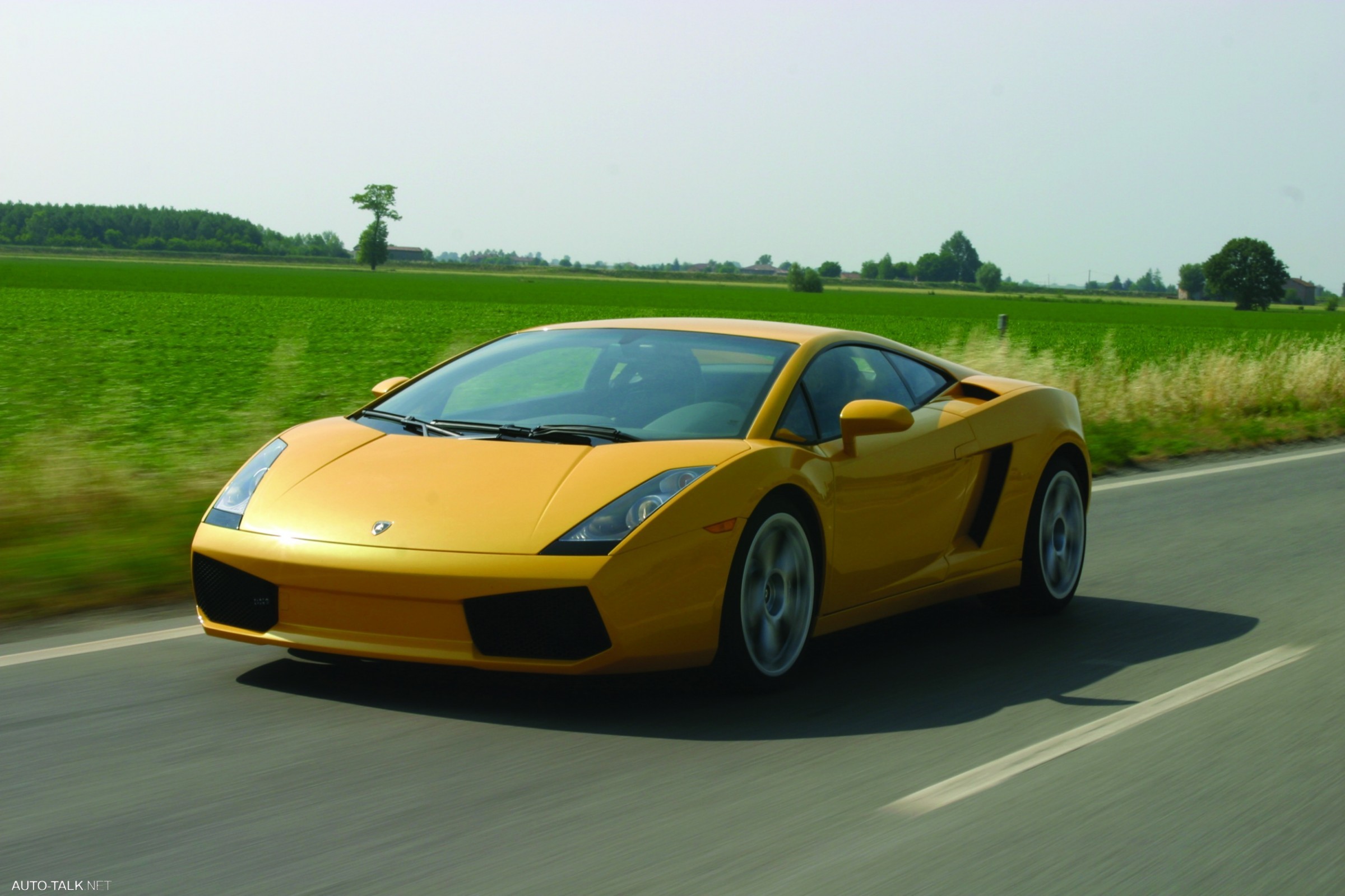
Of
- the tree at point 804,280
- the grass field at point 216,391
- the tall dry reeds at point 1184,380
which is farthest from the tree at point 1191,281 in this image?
the tall dry reeds at point 1184,380

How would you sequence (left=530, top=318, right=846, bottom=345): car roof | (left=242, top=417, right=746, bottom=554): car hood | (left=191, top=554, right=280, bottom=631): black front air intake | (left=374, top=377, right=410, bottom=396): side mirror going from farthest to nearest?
(left=374, top=377, right=410, bottom=396): side mirror < (left=530, top=318, right=846, bottom=345): car roof < (left=191, top=554, right=280, bottom=631): black front air intake < (left=242, top=417, right=746, bottom=554): car hood

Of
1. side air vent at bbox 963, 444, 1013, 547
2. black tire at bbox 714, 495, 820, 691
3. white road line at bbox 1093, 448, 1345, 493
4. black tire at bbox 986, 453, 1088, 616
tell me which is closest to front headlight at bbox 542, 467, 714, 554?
black tire at bbox 714, 495, 820, 691

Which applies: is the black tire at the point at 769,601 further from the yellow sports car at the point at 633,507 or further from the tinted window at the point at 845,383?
the tinted window at the point at 845,383

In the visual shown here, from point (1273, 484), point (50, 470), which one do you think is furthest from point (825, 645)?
point (1273, 484)

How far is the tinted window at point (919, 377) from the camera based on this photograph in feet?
19.2

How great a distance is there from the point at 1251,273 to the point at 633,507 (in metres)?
144

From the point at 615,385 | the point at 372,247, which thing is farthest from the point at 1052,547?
the point at 372,247

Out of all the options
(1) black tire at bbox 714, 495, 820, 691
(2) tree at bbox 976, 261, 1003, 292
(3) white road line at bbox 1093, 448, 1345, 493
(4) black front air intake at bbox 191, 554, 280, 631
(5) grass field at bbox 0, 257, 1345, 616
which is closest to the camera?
(4) black front air intake at bbox 191, 554, 280, 631

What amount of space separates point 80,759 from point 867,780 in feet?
6.85

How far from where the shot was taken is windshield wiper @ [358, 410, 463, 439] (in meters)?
4.97

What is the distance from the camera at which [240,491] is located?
4.70m

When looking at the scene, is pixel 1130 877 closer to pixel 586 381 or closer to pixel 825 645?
pixel 825 645

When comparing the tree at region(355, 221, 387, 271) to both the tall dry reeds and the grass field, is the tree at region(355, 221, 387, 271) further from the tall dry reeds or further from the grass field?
the tall dry reeds

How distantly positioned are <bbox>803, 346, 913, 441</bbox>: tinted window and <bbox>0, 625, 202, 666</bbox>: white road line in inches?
96.8
